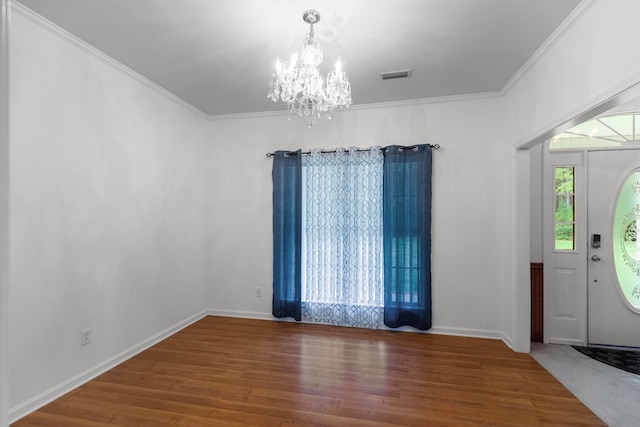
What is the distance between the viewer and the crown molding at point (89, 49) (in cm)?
200

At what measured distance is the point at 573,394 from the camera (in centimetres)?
229

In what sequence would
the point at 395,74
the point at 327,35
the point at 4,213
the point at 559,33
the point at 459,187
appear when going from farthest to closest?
1. the point at 459,187
2. the point at 395,74
3. the point at 327,35
4. the point at 559,33
5. the point at 4,213

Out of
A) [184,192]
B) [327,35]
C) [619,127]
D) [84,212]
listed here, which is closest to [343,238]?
[184,192]

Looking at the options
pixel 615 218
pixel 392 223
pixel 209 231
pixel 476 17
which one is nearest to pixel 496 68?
pixel 476 17

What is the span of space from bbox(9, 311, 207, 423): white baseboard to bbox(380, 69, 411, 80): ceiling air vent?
3.66 meters

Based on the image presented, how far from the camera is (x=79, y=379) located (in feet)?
7.88

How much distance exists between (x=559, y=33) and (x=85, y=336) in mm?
4429

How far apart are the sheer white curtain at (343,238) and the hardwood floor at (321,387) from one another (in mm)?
480

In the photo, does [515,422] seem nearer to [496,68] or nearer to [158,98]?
[496,68]

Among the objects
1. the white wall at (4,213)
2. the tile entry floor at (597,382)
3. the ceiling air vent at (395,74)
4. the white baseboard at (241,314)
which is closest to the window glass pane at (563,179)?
the tile entry floor at (597,382)

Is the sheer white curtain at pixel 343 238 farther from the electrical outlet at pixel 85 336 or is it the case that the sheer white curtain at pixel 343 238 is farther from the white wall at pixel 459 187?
the electrical outlet at pixel 85 336

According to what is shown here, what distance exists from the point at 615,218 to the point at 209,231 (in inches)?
191

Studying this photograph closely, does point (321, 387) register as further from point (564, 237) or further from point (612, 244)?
point (612, 244)

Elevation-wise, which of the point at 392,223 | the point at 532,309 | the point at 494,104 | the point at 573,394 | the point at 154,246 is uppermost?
the point at 494,104
